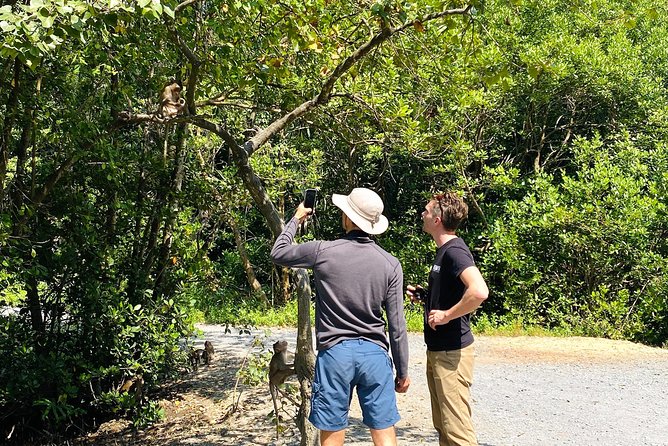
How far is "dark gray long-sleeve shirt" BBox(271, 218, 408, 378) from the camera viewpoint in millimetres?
3334

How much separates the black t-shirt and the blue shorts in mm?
603

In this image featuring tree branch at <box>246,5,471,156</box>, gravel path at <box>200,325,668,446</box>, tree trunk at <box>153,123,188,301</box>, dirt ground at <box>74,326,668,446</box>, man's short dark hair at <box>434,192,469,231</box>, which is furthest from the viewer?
tree trunk at <box>153,123,188,301</box>

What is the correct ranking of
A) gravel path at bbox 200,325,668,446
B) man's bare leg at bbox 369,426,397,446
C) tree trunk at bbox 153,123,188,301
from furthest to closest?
tree trunk at bbox 153,123,188,301 < gravel path at bbox 200,325,668,446 < man's bare leg at bbox 369,426,397,446

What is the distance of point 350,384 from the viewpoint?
10.9 ft

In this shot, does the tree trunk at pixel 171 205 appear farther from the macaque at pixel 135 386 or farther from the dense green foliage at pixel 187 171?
the macaque at pixel 135 386

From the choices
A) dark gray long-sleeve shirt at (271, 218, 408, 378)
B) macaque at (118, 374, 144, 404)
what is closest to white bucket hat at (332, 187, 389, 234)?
dark gray long-sleeve shirt at (271, 218, 408, 378)

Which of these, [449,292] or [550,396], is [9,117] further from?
[550,396]

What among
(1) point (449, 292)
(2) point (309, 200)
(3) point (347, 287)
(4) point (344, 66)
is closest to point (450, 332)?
(1) point (449, 292)

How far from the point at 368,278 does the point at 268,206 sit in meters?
1.58

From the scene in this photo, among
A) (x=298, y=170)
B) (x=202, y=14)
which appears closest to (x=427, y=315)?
(x=202, y=14)

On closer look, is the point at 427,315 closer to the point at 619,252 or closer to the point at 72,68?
the point at 72,68

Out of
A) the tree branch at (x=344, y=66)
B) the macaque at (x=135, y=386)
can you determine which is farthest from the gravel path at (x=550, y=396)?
the tree branch at (x=344, y=66)

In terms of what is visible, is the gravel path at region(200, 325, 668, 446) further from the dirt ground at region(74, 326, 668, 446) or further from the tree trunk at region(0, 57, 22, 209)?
the tree trunk at region(0, 57, 22, 209)

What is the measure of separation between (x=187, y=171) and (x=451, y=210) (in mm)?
3845
